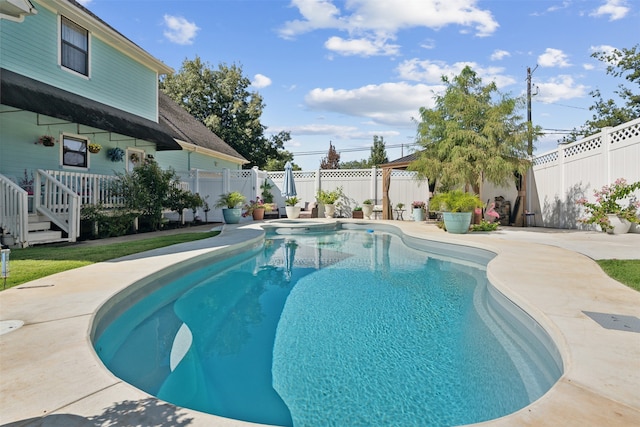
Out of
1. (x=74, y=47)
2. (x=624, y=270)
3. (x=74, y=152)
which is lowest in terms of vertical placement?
(x=624, y=270)

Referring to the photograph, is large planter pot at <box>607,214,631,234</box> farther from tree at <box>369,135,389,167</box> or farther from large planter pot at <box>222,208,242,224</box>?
tree at <box>369,135,389,167</box>

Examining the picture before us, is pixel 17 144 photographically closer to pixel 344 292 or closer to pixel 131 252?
pixel 131 252

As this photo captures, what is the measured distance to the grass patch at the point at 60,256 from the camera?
186 inches

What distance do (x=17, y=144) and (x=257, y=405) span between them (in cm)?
934

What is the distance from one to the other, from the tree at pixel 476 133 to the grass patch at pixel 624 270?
5.78 m

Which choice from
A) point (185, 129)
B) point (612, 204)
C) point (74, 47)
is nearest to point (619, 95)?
point (612, 204)

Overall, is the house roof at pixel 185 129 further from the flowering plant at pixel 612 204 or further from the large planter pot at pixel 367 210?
the flowering plant at pixel 612 204

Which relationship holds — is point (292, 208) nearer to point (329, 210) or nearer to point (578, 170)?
point (329, 210)

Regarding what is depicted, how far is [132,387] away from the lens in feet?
6.71

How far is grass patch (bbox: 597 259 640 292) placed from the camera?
4.27 metres

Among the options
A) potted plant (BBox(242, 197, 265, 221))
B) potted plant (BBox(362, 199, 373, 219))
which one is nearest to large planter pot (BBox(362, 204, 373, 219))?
potted plant (BBox(362, 199, 373, 219))

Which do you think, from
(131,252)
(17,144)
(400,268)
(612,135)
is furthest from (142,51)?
(612,135)

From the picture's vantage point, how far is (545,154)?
12.1 m

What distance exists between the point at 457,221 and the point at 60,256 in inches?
366
